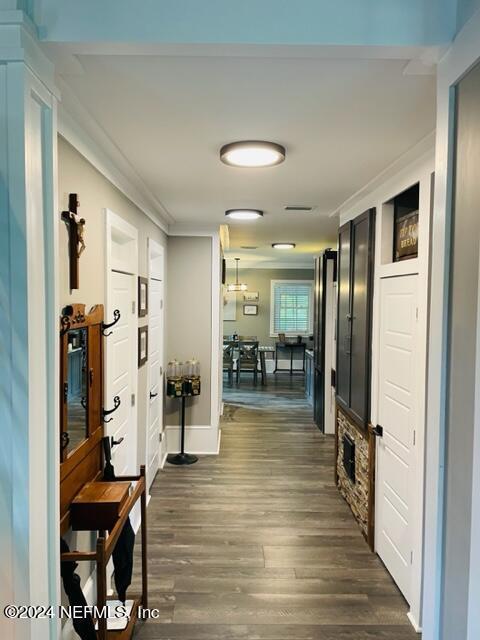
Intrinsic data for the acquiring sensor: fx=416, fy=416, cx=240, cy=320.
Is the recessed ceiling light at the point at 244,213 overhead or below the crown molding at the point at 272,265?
below

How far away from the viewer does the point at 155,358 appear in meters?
4.20

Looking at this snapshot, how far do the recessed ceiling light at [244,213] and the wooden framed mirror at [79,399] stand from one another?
1.89 meters

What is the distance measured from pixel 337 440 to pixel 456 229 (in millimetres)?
3158

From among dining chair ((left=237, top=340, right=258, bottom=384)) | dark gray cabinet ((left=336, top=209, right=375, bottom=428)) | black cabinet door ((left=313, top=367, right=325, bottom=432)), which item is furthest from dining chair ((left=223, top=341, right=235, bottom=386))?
dark gray cabinet ((left=336, top=209, right=375, bottom=428))

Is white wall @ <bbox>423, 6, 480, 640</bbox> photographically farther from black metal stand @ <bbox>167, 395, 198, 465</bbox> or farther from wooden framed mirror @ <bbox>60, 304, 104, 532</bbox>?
black metal stand @ <bbox>167, 395, 198, 465</bbox>

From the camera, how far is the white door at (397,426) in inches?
93.0

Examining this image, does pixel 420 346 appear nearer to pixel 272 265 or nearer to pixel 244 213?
pixel 244 213

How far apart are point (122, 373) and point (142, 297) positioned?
0.74 m

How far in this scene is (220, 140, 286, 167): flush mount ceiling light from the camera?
79.7 inches

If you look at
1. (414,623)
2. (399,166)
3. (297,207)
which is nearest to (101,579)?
(414,623)

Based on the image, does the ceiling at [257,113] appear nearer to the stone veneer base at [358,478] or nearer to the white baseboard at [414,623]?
the stone veneer base at [358,478]

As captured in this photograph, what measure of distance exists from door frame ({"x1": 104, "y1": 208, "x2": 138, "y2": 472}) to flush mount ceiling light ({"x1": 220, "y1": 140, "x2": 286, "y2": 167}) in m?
0.77

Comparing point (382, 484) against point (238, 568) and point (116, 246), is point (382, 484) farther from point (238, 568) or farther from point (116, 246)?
point (116, 246)

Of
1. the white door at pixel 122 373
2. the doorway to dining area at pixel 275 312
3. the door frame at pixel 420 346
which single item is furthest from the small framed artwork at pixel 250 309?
the door frame at pixel 420 346
